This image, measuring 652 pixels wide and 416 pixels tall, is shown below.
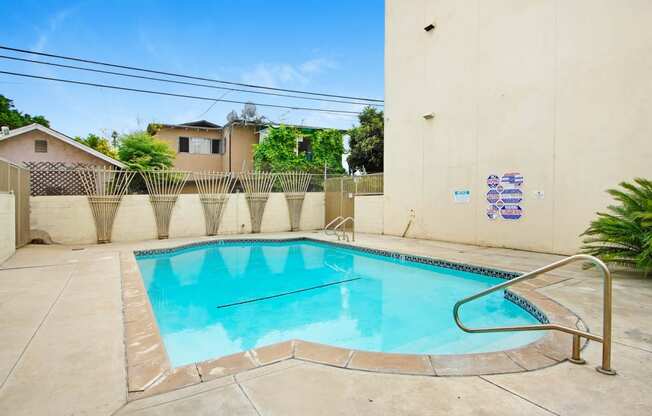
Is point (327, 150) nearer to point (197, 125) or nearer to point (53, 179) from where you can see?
point (197, 125)

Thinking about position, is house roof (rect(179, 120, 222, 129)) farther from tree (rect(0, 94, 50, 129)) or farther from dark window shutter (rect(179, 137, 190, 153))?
tree (rect(0, 94, 50, 129))

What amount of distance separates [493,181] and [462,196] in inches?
35.7

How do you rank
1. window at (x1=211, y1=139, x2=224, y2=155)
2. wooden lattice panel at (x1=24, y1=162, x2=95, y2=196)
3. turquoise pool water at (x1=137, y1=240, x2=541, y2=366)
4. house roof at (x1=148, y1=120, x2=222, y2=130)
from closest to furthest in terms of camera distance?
turquoise pool water at (x1=137, y1=240, x2=541, y2=366) < wooden lattice panel at (x1=24, y1=162, x2=95, y2=196) < house roof at (x1=148, y1=120, x2=222, y2=130) < window at (x1=211, y1=139, x2=224, y2=155)

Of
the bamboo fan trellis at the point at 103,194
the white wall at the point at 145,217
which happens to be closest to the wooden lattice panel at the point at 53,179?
the bamboo fan trellis at the point at 103,194

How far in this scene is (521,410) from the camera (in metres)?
1.84

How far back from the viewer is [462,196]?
9.02m

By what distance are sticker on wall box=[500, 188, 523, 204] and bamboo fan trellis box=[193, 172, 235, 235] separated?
8.19m

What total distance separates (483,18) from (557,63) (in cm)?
236

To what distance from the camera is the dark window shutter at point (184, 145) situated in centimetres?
1919

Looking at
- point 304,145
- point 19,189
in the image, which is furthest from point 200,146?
point 19,189

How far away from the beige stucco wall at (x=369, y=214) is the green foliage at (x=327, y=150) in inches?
256

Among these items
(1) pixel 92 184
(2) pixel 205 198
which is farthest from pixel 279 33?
(1) pixel 92 184

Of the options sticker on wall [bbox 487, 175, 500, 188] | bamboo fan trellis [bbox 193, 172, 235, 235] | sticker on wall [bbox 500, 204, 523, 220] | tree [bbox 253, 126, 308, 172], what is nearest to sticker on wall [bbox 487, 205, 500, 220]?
sticker on wall [bbox 500, 204, 523, 220]

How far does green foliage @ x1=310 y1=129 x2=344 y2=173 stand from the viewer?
1867cm
